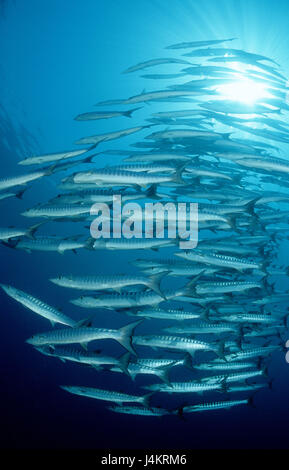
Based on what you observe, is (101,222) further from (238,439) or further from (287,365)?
(287,365)

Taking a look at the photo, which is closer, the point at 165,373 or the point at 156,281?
the point at 156,281

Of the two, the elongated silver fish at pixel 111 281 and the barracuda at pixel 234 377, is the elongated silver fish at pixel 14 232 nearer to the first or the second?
the elongated silver fish at pixel 111 281

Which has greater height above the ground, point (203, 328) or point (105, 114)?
point (105, 114)

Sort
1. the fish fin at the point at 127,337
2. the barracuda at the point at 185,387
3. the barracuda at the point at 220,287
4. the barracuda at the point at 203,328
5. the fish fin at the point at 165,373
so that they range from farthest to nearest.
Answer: the barracuda at the point at 185,387 < the barracuda at the point at 203,328 < the barracuda at the point at 220,287 < the fish fin at the point at 165,373 < the fish fin at the point at 127,337

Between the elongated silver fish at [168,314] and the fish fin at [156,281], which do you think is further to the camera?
the elongated silver fish at [168,314]

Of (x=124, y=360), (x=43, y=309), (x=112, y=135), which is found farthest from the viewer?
(x=112, y=135)

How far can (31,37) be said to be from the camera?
56.5 feet

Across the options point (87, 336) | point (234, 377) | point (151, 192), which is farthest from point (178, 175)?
point (234, 377)

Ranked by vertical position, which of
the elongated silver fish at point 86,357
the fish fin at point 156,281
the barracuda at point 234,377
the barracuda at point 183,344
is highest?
the fish fin at point 156,281

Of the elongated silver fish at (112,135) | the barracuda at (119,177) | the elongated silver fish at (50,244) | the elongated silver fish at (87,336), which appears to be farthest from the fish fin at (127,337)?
the elongated silver fish at (112,135)

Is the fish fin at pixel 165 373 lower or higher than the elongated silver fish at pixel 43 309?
lower

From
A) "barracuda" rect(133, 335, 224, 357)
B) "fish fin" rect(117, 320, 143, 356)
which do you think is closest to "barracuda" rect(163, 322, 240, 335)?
"barracuda" rect(133, 335, 224, 357)

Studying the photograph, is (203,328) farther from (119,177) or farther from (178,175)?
(119,177)
